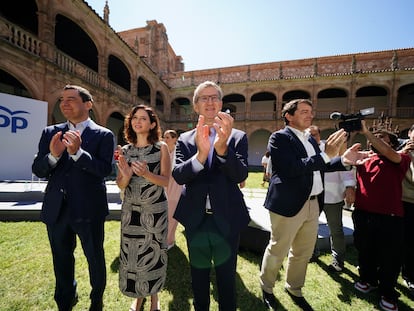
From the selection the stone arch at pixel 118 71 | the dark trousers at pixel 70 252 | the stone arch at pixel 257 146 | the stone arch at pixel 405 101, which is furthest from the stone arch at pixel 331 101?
the dark trousers at pixel 70 252

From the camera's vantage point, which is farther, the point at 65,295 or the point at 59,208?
the point at 65,295

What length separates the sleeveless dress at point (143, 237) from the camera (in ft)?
6.21

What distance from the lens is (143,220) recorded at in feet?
6.29

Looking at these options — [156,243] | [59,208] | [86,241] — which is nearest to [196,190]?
[156,243]

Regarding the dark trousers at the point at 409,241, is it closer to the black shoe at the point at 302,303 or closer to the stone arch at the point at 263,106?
the black shoe at the point at 302,303

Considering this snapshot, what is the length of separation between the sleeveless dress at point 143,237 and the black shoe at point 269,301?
48.6 inches

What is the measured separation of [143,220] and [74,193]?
672 mm

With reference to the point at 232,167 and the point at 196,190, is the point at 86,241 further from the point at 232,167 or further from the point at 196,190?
the point at 232,167

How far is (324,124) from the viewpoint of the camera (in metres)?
19.7

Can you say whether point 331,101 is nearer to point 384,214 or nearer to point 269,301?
point 384,214

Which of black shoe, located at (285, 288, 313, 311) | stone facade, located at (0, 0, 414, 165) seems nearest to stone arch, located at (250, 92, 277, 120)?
stone facade, located at (0, 0, 414, 165)

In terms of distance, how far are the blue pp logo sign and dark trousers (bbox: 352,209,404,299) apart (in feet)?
32.8

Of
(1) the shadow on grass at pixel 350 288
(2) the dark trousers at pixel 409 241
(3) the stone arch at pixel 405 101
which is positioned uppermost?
(3) the stone arch at pixel 405 101

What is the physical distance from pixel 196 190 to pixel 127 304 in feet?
5.76
